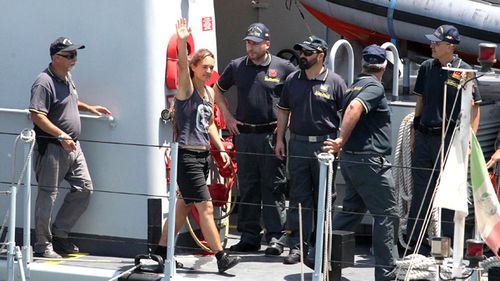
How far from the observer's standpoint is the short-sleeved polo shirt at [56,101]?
25.0 feet

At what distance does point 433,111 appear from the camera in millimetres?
7672

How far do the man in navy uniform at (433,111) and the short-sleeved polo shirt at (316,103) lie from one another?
554 millimetres

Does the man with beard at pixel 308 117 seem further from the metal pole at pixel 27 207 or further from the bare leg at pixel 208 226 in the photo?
the metal pole at pixel 27 207

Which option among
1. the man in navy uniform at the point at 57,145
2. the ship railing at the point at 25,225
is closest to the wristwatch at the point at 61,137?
the man in navy uniform at the point at 57,145

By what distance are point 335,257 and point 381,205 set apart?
565 mm

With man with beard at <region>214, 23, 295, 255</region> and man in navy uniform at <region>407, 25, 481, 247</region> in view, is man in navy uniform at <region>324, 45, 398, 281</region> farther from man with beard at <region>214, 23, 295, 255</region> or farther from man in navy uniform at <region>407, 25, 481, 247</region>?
man with beard at <region>214, 23, 295, 255</region>

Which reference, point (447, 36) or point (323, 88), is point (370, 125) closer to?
point (323, 88)

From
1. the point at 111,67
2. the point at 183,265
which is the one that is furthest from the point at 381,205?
the point at 111,67

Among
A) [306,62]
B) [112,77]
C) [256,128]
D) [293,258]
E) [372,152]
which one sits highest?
[306,62]

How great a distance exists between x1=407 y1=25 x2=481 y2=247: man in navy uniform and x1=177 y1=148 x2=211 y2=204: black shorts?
1409mm

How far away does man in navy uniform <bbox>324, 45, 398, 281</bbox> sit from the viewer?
7.24m

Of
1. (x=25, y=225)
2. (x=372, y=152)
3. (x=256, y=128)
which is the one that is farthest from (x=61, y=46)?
(x=372, y=152)

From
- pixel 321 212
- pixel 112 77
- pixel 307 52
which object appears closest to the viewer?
pixel 321 212

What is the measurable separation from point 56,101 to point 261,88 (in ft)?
4.69
